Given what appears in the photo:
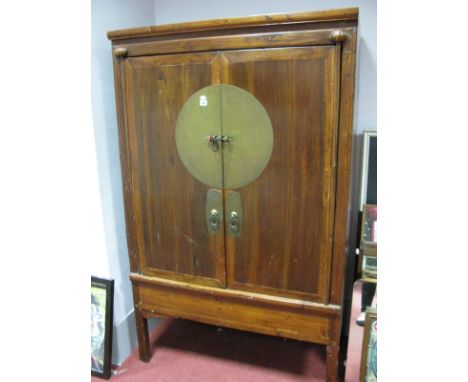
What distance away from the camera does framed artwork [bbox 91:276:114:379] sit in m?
1.68

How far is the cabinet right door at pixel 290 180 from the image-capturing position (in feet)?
3.96

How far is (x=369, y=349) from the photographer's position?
1.43 m

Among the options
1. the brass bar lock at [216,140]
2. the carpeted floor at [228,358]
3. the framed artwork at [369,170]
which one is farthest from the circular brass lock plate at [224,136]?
the carpeted floor at [228,358]

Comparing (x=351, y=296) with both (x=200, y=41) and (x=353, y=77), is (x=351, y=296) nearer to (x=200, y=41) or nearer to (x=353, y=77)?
(x=353, y=77)

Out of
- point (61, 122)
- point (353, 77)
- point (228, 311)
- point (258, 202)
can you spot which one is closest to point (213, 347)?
point (228, 311)

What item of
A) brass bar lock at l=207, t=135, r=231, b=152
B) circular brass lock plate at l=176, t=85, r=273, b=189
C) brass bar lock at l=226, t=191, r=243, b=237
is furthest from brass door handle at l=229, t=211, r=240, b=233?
brass bar lock at l=207, t=135, r=231, b=152

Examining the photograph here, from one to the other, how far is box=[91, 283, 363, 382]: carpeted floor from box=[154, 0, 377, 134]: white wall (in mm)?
903

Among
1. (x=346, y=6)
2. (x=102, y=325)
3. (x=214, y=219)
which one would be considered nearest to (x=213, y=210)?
(x=214, y=219)

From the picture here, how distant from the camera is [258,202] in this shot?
4.49 feet

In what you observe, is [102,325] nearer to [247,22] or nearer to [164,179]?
[164,179]

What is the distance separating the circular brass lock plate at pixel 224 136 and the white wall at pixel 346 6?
69cm

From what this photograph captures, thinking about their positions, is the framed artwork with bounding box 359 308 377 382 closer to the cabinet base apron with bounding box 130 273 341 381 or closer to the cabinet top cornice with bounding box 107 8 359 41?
the cabinet base apron with bounding box 130 273 341 381

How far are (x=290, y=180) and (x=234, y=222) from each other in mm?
298

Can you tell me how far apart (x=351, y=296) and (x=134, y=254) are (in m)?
1.12
